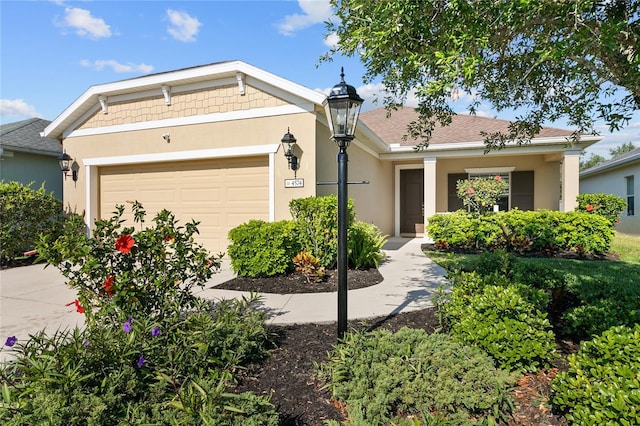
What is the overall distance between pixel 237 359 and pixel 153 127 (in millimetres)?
7623

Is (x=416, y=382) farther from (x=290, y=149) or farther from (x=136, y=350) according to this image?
(x=290, y=149)

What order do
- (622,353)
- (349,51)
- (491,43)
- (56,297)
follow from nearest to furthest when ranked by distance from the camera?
1. (622,353)
2. (491,43)
3. (349,51)
4. (56,297)

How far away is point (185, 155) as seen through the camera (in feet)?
27.6

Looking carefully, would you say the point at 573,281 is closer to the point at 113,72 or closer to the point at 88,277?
the point at 88,277

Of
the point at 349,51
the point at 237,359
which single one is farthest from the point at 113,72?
the point at 237,359

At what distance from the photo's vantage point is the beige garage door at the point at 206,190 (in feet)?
26.3

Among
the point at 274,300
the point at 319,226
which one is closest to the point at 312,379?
the point at 274,300

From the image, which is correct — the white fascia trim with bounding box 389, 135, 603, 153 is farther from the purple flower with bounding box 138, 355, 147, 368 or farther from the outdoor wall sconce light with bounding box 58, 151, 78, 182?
the purple flower with bounding box 138, 355, 147, 368

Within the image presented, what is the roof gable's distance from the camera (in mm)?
7184

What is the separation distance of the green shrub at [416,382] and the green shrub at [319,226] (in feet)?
12.4

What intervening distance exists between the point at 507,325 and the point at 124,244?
10.4 feet

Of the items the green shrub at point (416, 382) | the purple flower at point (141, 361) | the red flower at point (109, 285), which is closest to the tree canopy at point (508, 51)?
the green shrub at point (416, 382)

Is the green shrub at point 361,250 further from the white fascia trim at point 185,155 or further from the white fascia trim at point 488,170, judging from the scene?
the white fascia trim at point 488,170

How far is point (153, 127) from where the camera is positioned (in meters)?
8.69
